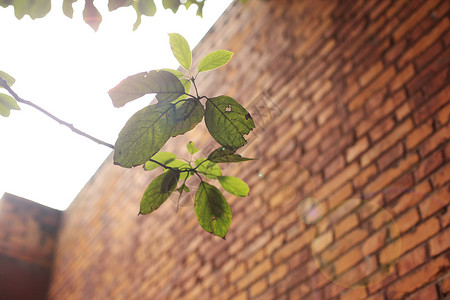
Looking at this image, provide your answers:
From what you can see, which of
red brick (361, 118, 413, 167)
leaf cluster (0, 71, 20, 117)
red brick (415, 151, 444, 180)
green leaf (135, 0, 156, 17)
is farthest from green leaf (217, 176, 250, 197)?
red brick (361, 118, 413, 167)

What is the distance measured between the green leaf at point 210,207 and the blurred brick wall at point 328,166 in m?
0.94

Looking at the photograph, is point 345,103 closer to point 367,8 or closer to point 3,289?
point 367,8

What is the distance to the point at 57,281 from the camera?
14.6 ft

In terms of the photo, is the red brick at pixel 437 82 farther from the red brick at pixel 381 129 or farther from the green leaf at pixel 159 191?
the green leaf at pixel 159 191

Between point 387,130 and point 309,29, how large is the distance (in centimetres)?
92

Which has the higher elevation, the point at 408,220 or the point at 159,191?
the point at 408,220

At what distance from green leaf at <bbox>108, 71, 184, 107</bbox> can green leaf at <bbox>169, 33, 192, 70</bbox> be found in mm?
83

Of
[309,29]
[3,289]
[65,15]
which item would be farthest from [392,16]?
[3,289]

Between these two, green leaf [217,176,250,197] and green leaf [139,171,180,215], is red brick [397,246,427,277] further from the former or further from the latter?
green leaf [139,171,180,215]

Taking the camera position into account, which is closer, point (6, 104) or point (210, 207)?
point (210, 207)

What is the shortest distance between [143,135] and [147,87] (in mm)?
75

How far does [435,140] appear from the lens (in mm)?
1594

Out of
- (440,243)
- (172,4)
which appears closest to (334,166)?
(440,243)

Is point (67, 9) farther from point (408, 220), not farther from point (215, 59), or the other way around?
point (408, 220)
